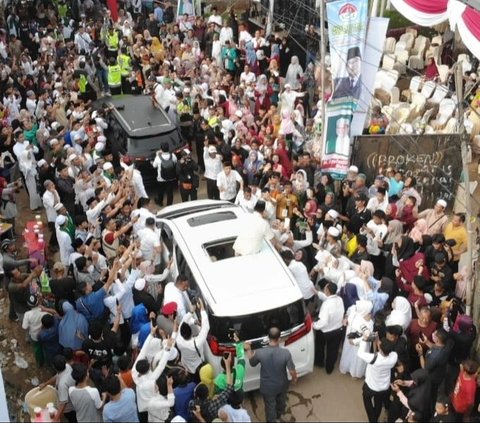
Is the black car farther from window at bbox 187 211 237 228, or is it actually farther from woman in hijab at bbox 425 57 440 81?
woman in hijab at bbox 425 57 440 81

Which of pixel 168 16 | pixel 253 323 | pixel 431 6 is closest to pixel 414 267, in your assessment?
pixel 253 323

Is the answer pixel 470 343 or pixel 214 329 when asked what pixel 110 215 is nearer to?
pixel 214 329

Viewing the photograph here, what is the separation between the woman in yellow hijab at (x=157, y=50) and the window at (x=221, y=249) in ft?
33.7

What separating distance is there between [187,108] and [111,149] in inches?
83.6

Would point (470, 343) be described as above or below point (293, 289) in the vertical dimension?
below

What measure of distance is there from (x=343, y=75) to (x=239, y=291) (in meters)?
5.14

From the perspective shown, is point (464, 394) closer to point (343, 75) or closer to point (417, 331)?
point (417, 331)

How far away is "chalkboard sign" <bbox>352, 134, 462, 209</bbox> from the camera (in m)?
11.6

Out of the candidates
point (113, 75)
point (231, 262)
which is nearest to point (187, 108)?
point (113, 75)

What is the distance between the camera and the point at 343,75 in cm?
1117

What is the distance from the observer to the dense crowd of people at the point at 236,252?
6906mm

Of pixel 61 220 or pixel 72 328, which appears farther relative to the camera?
pixel 61 220

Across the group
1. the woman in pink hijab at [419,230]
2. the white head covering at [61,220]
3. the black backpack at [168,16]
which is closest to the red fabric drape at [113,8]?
the black backpack at [168,16]

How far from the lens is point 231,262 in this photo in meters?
8.09
